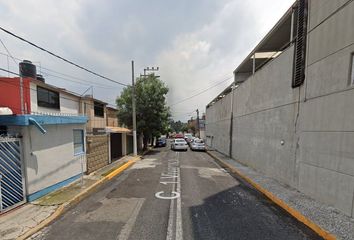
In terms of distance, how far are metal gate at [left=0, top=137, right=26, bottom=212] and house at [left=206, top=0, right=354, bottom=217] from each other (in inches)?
355

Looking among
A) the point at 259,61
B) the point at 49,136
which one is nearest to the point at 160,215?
the point at 49,136

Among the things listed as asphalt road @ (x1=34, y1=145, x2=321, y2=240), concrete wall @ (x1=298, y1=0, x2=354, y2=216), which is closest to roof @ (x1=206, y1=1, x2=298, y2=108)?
concrete wall @ (x1=298, y1=0, x2=354, y2=216)

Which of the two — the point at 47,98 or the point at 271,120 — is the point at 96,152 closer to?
the point at 47,98

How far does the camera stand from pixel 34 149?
6.36 meters

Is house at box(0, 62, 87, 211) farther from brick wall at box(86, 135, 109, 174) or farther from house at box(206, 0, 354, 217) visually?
house at box(206, 0, 354, 217)

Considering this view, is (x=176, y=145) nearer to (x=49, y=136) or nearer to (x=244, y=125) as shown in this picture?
(x=244, y=125)

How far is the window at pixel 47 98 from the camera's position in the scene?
492 inches

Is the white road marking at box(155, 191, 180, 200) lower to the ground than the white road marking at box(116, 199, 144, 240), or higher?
lower

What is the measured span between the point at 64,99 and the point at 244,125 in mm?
14384

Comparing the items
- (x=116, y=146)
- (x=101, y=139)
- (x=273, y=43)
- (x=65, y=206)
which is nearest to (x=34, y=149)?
(x=65, y=206)

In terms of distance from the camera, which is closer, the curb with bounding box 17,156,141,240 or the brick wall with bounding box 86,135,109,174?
the curb with bounding box 17,156,141,240

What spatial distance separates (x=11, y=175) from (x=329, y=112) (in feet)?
30.6

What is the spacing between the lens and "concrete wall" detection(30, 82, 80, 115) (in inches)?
468

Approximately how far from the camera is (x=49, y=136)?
7.12m
